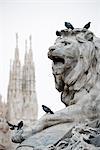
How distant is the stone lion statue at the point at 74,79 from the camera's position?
10.5 ft

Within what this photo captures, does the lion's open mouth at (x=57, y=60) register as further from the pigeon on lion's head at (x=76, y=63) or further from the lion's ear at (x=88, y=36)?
the lion's ear at (x=88, y=36)

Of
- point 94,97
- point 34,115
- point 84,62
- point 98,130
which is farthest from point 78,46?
point 34,115

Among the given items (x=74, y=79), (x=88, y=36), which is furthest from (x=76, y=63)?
(x=88, y=36)

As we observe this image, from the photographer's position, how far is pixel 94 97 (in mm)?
3279

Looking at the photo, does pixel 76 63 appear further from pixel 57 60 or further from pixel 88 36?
pixel 88 36

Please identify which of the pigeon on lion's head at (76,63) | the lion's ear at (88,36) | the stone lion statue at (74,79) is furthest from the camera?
the lion's ear at (88,36)

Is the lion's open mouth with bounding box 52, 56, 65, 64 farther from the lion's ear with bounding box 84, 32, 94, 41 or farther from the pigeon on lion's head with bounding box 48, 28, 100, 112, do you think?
the lion's ear with bounding box 84, 32, 94, 41

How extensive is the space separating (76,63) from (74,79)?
0.10 metres

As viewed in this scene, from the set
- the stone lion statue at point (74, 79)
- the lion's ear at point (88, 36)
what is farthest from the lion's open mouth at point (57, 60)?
the lion's ear at point (88, 36)

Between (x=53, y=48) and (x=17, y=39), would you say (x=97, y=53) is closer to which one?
(x=53, y=48)

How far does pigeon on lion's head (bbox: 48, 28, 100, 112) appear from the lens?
10.9 feet

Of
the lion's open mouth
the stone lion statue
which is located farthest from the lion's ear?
the lion's open mouth

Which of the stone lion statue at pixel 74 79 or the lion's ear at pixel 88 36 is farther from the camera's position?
the lion's ear at pixel 88 36

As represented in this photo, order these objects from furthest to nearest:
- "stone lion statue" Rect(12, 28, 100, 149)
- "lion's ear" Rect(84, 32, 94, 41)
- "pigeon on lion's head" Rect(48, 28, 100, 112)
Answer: "lion's ear" Rect(84, 32, 94, 41), "pigeon on lion's head" Rect(48, 28, 100, 112), "stone lion statue" Rect(12, 28, 100, 149)
